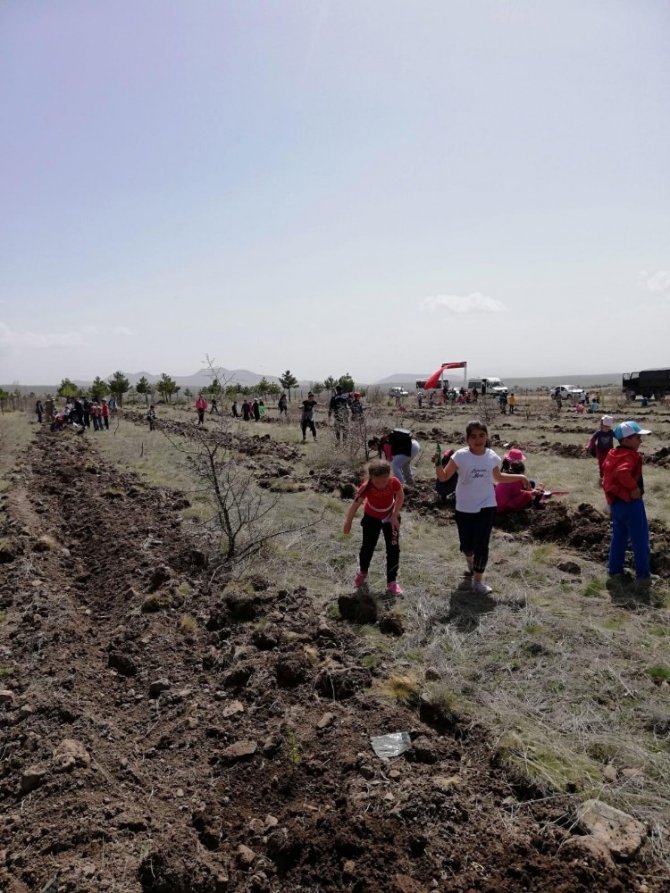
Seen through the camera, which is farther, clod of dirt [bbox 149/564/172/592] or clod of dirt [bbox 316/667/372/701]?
clod of dirt [bbox 149/564/172/592]

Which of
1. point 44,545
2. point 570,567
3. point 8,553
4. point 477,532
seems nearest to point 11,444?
point 44,545

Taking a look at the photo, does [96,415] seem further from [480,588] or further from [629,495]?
[629,495]

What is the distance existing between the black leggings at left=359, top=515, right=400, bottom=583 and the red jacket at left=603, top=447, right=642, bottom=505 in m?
2.00

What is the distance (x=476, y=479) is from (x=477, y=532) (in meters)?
0.48

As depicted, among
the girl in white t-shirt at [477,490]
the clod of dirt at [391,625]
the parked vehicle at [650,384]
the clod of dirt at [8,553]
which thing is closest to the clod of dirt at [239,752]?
the clod of dirt at [391,625]

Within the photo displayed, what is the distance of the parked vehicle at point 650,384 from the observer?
114ft

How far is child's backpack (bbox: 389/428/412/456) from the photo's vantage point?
26.5 ft

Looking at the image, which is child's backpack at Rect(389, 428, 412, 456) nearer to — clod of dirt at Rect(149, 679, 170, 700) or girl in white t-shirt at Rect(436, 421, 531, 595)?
girl in white t-shirt at Rect(436, 421, 531, 595)

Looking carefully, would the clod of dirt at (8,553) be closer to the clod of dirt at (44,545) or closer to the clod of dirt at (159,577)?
the clod of dirt at (44,545)

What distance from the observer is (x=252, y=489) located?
9.52 m

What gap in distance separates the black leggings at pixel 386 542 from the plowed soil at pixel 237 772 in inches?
26.1

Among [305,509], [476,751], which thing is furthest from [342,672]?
[305,509]

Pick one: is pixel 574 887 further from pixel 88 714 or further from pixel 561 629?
pixel 88 714

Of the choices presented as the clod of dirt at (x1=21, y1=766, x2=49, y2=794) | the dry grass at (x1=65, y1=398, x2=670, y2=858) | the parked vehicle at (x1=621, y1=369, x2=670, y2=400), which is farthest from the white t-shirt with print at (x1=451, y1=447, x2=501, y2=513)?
the parked vehicle at (x1=621, y1=369, x2=670, y2=400)
